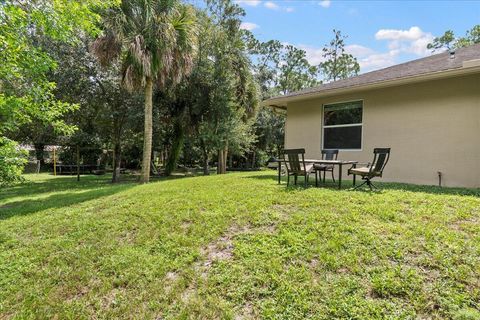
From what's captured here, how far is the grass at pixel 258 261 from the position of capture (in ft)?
8.81

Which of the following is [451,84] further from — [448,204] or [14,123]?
[14,123]

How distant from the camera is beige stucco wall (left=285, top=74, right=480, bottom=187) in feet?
22.6

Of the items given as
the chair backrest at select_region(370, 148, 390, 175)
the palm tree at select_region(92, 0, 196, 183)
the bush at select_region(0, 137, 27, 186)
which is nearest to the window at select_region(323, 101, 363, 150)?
the chair backrest at select_region(370, 148, 390, 175)

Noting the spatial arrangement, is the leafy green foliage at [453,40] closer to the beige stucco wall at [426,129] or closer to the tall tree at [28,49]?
the beige stucco wall at [426,129]

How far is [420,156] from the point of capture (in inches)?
299

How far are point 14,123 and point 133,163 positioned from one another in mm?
19586

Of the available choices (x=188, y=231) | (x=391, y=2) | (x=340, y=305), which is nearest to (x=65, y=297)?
(x=188, y=231)

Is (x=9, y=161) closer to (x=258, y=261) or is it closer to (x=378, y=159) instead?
(x=258, y=261)

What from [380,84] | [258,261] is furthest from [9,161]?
[380,84]

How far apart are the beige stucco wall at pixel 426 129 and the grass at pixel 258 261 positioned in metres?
2.53

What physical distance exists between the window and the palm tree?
231 inches

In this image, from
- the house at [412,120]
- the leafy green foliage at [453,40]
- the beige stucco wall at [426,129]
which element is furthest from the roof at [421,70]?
the leafy green foliage at [453,40]

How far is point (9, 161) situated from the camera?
16.3 feet

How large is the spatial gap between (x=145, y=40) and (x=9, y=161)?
21.1ft
